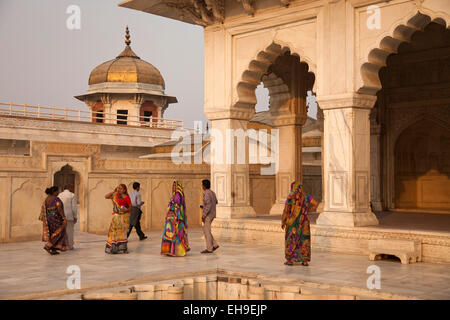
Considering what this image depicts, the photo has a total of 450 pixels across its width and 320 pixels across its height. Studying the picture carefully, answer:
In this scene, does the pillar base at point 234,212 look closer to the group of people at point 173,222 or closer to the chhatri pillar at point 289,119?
the group of people at point 173,222

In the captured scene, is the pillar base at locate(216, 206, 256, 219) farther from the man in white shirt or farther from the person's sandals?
the person's sandals

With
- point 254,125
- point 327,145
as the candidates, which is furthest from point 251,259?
point 254,125

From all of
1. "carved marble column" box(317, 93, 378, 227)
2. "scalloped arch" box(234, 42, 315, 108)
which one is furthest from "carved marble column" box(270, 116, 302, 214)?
"carved marble column" box(317, 93, 378, 227)

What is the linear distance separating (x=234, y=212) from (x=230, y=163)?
989mm

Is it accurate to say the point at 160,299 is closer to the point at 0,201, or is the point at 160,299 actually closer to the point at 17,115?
the point at 0,201

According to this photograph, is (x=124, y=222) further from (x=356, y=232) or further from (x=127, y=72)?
(x=127, y=72)

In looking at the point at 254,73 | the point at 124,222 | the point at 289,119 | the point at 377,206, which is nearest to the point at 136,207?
the point at 124,222

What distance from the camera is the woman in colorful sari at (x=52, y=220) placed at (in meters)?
9.61

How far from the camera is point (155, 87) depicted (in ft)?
114

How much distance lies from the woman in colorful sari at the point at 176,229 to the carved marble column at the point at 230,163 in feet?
7.06

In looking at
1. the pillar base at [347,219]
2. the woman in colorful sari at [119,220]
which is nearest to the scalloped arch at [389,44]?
the pillar base at [347,219]

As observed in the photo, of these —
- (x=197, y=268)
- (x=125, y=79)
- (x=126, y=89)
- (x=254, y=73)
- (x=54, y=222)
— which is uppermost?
(x=125, y=79)

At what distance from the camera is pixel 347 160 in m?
9.62
